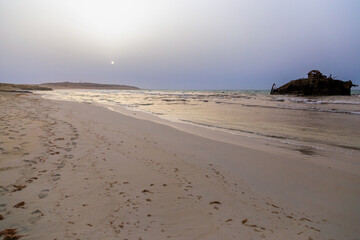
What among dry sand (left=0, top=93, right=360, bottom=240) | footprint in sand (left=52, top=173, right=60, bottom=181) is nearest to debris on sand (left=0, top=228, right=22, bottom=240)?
dry sand (left=0, top=93, right=360, bottom=240)

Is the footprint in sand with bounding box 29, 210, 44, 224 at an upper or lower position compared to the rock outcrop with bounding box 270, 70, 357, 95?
lower

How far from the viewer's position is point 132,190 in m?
3.37

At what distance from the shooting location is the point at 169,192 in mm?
3424

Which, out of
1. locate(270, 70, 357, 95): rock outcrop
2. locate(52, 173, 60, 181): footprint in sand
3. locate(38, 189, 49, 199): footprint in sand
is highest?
locate(270, 70, 357, 95): rock outcrop

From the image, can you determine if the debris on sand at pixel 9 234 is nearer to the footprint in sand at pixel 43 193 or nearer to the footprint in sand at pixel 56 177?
the footprint in sand at pixel 43 193

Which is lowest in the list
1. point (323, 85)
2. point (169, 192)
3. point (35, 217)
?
point (169, 192)

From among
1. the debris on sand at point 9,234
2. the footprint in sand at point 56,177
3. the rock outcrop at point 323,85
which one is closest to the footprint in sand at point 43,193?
the footprint in sand at point 56,177

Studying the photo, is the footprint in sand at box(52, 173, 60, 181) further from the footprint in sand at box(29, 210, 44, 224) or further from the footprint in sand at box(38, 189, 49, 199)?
the footprint in sand at box(29, 210, 44, 224)

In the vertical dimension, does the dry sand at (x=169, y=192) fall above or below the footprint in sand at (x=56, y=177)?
below

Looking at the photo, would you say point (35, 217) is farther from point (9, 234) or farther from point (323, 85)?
point (323, 85)

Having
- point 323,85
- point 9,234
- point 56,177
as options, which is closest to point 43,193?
point 56,177

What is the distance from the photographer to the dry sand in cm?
251

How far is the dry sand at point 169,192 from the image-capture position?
2.51 metres

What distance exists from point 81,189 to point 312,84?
5232 centimetres
